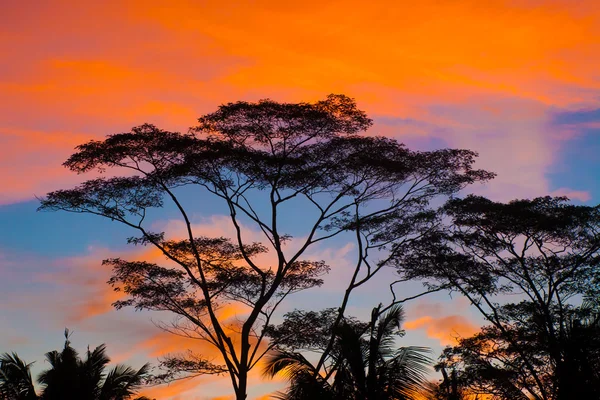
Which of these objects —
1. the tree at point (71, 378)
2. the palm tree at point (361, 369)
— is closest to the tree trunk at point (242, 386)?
the tree at point (71, 378)

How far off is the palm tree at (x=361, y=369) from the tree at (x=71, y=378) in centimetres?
921

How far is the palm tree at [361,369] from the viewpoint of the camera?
12.2 m

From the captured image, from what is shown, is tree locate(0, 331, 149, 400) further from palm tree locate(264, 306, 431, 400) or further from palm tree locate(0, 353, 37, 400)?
palm tree locate(264, 306, 431, 400)

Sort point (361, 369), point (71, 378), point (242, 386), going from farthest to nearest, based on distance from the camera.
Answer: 1. point (242, 386)
2. point (71, 378)
3. point (361, 369)

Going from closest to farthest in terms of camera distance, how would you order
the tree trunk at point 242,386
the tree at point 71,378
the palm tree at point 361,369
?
the palm tree at point 361,369, the tree at point 71,378, the tree trunk at point 242,386

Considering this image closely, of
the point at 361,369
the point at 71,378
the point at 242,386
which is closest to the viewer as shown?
the point at 361,369

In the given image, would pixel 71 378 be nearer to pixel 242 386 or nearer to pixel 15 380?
pixel 15 380

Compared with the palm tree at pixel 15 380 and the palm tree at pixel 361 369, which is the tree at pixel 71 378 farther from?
the palm tree at pixel 361 369

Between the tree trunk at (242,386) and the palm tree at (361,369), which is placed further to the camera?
the tree trunk at (242,386)

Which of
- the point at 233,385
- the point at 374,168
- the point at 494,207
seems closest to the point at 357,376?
the point at 233,385

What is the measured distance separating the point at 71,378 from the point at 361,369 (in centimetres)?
1103

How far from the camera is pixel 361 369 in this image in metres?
12.4

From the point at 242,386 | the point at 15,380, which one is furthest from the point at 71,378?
the point at 242,386

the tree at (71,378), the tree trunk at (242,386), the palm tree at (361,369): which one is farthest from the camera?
the tree trunk at (242,386)
